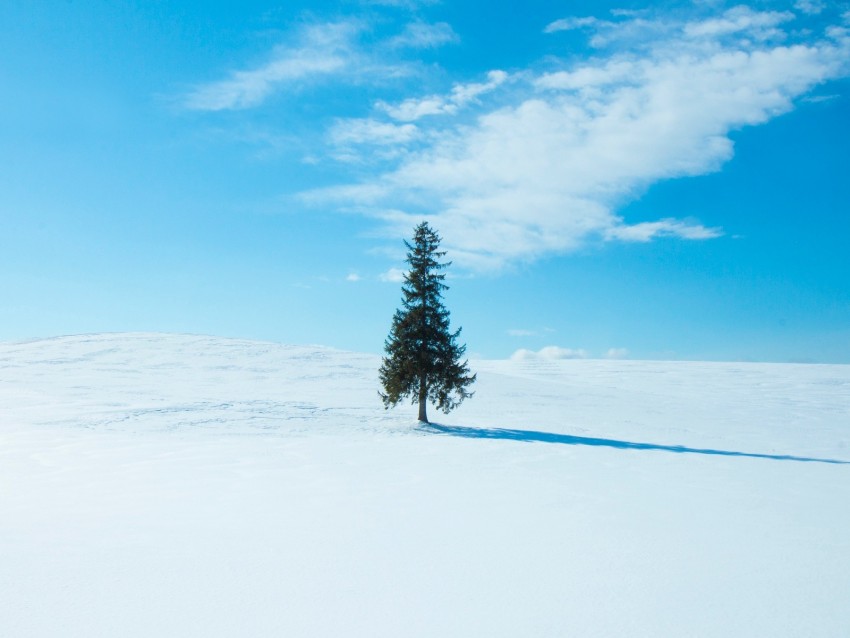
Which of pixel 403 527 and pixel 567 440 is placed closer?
pixel 403 527

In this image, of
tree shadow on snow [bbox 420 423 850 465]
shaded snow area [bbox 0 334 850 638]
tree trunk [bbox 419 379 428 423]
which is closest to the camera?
shaded snow area [bbox 0 334 850 638]

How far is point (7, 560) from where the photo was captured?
24.6 feet

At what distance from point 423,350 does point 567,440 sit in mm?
8064

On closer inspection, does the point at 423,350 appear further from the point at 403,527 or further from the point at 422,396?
the point at 403,527

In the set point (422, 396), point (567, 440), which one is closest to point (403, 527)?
point (567, 440)

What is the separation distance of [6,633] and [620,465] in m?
16.1

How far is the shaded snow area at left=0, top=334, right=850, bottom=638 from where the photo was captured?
6.12 meters

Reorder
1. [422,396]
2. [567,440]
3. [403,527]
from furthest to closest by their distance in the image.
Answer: [422,396] < [567,440] < [403,527]

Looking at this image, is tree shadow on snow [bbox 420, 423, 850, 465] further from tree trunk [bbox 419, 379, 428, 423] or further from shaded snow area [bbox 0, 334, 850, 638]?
tree trunk [bbox 419, 379, 428, 423]

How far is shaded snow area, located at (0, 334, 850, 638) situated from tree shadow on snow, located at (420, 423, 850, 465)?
21 cm

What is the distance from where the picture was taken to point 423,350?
28.0 meters

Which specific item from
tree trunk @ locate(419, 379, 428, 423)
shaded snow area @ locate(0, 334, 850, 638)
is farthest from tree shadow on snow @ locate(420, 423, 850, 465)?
tree trunk @ locate(419, 379, 428, 423)

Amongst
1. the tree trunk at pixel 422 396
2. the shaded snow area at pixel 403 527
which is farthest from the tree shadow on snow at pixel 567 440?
the tree trunk at pixel 422 396

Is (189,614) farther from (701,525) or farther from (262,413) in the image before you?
(262,413)
